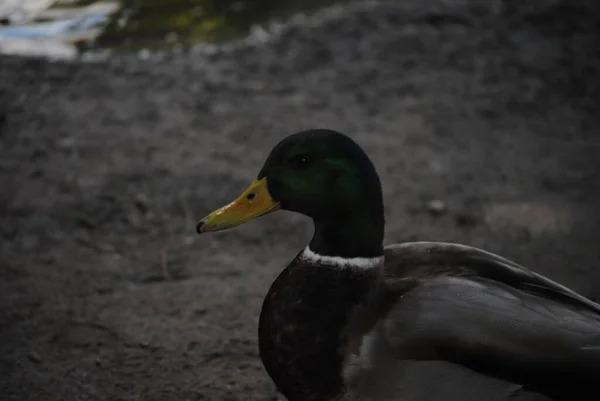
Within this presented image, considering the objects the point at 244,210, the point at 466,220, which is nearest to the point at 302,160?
the point at 244,210

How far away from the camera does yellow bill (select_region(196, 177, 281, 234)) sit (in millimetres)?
2467

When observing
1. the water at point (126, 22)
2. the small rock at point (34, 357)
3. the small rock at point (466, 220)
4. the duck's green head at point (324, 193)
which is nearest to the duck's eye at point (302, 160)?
the duck's green head at point (324, 193)

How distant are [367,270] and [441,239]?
5.33 ft

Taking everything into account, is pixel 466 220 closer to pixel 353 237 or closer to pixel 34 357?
pixel 353 237

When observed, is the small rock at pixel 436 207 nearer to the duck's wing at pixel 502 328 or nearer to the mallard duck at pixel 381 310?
the mallard duck at pixel 381 310

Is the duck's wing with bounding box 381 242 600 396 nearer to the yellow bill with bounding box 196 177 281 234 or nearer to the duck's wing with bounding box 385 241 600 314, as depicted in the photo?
the duck's wing with bounding box 385 241 600 314

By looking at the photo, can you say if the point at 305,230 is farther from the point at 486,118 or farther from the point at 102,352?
the point at 486,118

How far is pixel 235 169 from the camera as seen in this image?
4.62 metres

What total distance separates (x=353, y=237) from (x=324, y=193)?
0.16 m

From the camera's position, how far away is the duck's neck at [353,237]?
2.46 metres

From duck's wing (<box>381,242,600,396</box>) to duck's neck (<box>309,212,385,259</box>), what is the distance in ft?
0.48

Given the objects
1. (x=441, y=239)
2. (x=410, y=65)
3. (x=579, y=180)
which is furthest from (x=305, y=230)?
(x=410, y=65)

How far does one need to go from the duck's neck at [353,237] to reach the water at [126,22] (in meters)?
4.47

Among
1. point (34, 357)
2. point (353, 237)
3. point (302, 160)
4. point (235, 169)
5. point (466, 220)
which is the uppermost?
point (302, 160)
